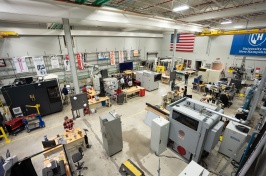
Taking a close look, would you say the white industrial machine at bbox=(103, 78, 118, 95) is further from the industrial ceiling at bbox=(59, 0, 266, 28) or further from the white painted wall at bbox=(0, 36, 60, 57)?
the white painted wall at bbox=(0, 36, 60, 57)

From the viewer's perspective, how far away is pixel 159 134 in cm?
405

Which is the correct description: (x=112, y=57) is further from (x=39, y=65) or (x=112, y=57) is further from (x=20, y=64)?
(x=20, y=64)

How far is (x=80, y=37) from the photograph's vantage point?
1089cm

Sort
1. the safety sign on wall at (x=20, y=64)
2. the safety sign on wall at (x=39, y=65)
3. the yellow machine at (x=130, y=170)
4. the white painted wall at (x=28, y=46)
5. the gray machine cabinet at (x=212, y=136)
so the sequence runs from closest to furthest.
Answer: the yellow machine at (x=130, y=170) < the gray machine cabinet at (x=212, y=136) < the white painted wall at (x=28, y=46) < the safety sign on wall at (x=20, y=64) < the safety sign on wall at (x=39, y=65)

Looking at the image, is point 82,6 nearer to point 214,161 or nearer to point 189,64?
point 214,161

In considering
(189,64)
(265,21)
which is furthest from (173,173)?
(189,64)

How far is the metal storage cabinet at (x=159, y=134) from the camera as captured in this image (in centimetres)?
403

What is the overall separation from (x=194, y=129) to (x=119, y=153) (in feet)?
8.82

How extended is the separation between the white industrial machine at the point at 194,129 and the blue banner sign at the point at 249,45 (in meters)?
12.4

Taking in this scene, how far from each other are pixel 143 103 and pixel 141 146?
3.66 meters

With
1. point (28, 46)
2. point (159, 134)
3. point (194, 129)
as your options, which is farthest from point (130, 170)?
point (28, 46)

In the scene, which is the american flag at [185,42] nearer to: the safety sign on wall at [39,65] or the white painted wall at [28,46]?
the white painted wall at [28,46]

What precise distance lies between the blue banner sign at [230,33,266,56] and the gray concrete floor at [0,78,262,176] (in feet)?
27.2

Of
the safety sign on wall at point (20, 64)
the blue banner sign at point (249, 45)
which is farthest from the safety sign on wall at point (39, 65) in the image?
the blue banner sign at point (249, 45)
